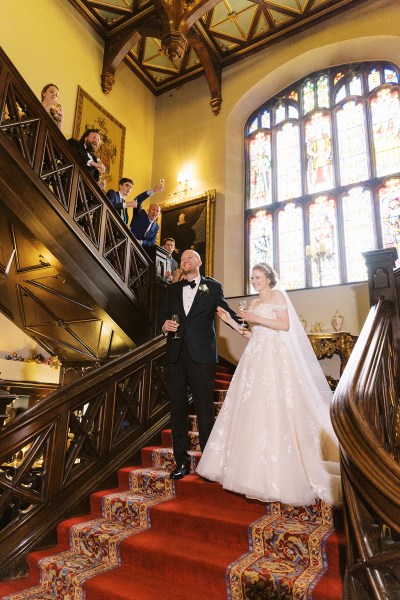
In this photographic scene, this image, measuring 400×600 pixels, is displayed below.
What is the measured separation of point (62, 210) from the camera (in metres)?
4.26

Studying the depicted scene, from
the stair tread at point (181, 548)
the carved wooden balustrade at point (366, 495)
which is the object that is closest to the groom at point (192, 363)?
the stair tread at point (181, 548)

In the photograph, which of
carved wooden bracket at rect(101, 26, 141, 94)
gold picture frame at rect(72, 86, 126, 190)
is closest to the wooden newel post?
gold picture frame at rect(72, 86, 126, 190)

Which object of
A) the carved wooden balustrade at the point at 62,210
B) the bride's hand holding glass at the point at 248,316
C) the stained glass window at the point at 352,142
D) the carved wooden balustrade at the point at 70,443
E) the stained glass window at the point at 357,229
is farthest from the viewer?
the stained glass window at the point at 352,142

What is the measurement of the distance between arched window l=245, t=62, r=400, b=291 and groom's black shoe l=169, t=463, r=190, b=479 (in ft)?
16.1

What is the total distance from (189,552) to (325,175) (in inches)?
280

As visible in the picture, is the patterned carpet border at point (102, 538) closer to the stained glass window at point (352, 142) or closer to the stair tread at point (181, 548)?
the stair tread at point (181, 548)

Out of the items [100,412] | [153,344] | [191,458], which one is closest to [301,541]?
[191,458]

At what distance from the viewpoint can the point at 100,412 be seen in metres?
3.70

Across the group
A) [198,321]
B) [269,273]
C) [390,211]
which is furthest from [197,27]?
[198,321]

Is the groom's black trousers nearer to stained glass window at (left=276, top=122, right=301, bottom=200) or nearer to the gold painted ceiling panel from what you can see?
stained glass window at (left=276, top=122, right=301, bottom=200)

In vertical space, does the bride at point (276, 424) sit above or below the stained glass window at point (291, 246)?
below

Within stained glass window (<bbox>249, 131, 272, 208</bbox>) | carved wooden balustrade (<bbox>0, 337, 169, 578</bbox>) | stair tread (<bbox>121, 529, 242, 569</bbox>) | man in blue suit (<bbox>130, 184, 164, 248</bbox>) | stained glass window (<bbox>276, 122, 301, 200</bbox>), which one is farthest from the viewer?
stained glass window (<bbox>249, 131, 272, 208</bbox>)

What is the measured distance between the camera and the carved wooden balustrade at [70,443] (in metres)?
2.86

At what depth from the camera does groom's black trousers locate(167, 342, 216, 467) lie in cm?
323
